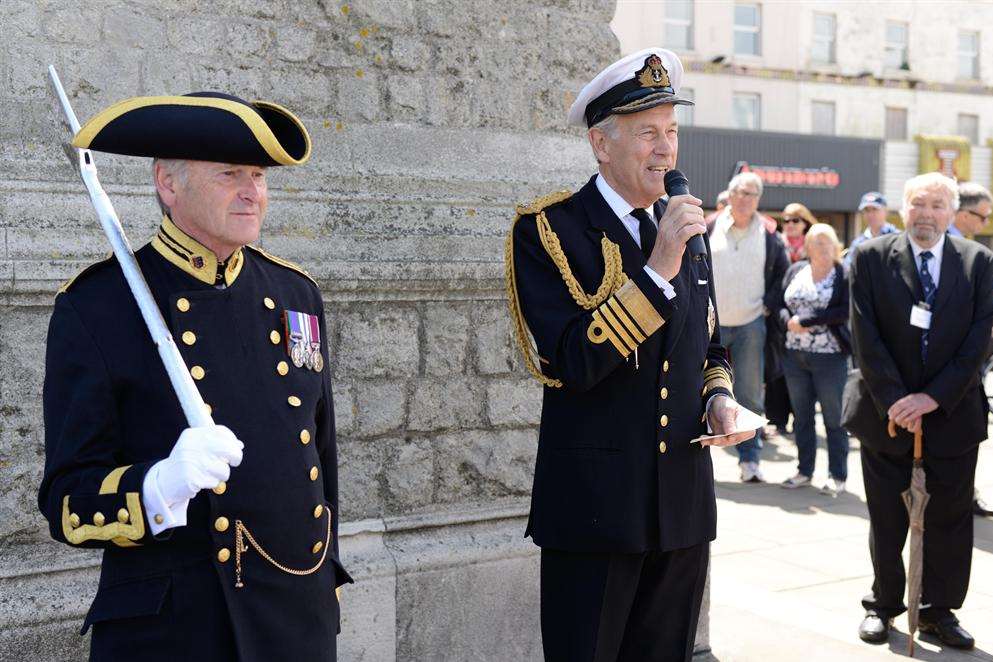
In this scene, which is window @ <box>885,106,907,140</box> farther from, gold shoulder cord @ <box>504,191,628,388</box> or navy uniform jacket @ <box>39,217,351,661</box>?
navy uniform jacket @ <box>39,217,351,661</box>

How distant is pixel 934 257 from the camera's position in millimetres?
5117

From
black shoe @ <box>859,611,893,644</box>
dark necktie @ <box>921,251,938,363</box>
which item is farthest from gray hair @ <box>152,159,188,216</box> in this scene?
black shoe @ <box>859,611,893,644</box>

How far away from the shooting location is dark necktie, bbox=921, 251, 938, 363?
199 inches

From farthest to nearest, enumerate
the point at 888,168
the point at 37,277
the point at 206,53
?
the point at 888,168 → the point at 206,53 → the point at 37,277

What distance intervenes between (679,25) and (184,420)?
1088 inches

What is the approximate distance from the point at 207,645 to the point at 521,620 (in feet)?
7.43

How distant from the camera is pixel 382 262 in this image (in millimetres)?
4270

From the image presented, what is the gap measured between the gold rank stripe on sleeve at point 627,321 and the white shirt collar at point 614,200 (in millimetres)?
341

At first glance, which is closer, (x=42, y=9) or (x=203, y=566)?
(x=203, y=566)

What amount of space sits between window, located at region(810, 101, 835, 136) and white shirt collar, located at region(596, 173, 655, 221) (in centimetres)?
2856

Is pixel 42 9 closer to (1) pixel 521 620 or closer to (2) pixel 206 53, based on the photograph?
(2) pixel 206 53

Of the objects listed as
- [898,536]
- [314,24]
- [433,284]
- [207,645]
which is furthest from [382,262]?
[898,536]

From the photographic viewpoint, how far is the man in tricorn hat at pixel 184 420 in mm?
2324

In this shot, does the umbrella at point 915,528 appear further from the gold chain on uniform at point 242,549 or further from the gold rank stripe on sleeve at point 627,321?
the gold chain on uniform at point 242,549
